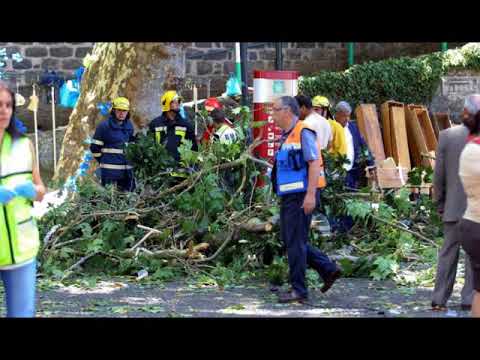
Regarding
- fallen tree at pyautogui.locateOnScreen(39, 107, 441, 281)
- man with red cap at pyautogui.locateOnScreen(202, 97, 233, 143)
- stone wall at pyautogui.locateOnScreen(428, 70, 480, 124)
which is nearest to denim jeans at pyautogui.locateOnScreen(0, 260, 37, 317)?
fallen tree at pyautogui.locateOnScreen(39, 107, 441, 281)

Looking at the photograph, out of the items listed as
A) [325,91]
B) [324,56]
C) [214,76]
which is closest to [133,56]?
[325,91]

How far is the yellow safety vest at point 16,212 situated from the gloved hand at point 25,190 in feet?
0.11

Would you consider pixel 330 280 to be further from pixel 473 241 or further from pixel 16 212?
pixel 16 212

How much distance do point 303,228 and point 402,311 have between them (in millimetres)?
1101

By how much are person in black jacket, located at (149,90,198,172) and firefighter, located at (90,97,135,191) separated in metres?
0.38

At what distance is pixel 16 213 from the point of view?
6363 millimetres

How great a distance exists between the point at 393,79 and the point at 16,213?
14.6 m

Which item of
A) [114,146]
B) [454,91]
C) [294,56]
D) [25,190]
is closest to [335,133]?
[114,146]

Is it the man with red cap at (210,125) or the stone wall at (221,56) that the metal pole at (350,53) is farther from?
the man with red cap at (210,125)

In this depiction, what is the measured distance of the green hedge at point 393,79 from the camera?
1970 cm

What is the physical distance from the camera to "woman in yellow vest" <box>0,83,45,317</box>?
6305 mm
